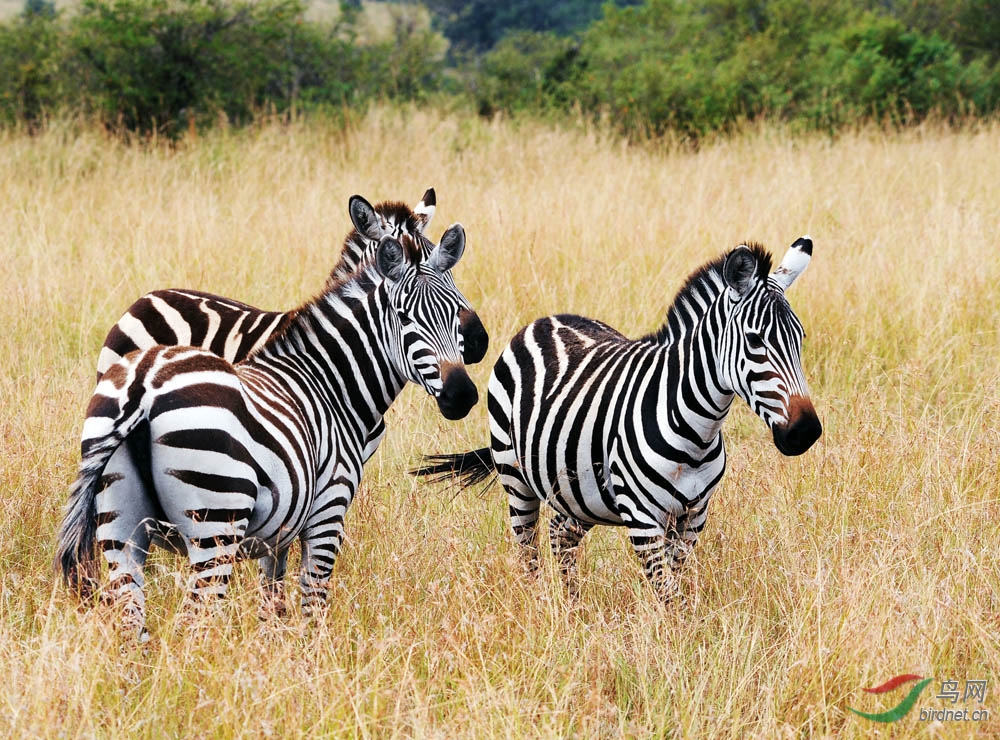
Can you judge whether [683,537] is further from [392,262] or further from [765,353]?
[392,262]

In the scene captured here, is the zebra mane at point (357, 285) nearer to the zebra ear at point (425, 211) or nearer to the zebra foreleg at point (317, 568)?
the zebra foreleg at point (317, 568)

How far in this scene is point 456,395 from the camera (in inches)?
144

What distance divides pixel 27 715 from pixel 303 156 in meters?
8.67

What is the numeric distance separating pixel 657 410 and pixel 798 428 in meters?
0.51

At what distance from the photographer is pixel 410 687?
3248mm

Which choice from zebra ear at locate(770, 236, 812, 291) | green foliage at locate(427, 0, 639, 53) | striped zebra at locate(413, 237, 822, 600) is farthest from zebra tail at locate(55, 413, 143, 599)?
green foliage at locate(427, 0, 639, 53)

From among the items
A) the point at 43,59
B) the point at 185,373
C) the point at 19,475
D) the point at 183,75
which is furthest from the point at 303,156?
the point at 185,373

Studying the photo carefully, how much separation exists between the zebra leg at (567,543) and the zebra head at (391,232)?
831mm

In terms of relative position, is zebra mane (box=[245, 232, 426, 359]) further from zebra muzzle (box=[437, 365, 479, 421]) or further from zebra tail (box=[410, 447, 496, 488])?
zebra tail (box=[410, 447, 496, 488])

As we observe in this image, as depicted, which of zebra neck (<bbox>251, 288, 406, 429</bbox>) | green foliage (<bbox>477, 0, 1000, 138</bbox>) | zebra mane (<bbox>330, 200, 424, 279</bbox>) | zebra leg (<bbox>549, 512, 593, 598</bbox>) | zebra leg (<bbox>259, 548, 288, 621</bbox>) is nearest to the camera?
zebra leg (<bbox>259, 548, 288, 621</bbox>)

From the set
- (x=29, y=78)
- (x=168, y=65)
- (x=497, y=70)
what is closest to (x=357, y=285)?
(x=168, y=65)

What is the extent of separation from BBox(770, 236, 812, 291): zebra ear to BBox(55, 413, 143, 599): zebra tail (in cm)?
210

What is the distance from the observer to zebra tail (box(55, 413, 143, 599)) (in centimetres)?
292

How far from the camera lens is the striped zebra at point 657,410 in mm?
3385
